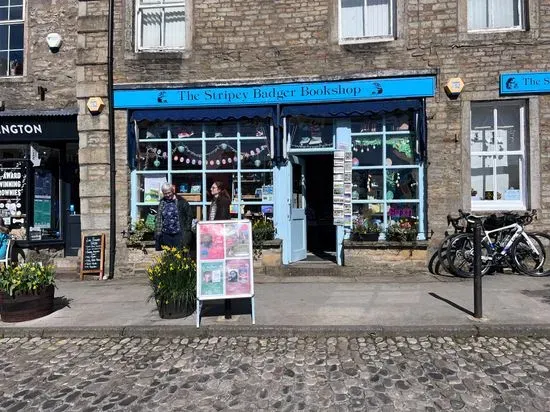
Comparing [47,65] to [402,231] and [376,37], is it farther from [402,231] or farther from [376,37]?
[402,231]

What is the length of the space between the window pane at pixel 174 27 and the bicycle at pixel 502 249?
6.80 metres

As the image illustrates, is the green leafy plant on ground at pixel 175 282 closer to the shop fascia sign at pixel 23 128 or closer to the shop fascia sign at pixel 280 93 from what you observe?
the shop fascia sign at pixel 280 93

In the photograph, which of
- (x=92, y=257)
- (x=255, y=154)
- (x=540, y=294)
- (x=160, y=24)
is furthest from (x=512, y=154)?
(x=92, y=257)

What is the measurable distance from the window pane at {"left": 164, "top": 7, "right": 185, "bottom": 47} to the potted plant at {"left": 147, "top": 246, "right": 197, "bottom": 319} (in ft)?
18.7

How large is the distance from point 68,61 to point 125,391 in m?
8.58

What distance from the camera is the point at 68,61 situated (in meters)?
10.9

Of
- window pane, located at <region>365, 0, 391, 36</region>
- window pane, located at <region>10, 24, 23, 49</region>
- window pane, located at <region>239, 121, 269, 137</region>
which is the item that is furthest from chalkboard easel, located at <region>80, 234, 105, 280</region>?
window pane, located at <region>365, 0, 391, 36</region>

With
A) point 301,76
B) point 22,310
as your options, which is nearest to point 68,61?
point 301,76

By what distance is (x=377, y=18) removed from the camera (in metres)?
10.1

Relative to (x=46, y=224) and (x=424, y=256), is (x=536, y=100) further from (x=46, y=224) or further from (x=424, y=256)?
(x=46, y=224)

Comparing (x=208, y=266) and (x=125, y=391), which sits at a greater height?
(x=208, y=266)

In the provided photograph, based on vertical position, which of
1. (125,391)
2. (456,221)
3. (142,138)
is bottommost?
(125,391)

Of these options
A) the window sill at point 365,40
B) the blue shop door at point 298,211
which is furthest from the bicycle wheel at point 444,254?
the window sill at point 365,40

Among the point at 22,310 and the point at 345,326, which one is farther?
the point at 22,310
